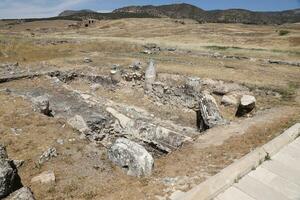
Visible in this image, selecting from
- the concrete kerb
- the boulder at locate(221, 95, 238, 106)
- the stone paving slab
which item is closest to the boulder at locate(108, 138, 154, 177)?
the concrete kerb

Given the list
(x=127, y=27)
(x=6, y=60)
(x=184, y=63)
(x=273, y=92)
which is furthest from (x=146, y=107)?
(x=127, y=27)

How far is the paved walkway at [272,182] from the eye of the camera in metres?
7.73

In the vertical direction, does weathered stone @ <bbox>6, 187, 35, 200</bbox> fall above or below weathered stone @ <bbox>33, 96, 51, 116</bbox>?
above

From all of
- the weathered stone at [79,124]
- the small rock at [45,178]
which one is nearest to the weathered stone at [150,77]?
the weathered stone at [79,124]

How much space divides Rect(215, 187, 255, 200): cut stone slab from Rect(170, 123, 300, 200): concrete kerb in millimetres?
111

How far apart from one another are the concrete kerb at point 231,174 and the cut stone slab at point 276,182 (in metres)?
0.22

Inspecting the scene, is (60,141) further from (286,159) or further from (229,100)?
(229,100)

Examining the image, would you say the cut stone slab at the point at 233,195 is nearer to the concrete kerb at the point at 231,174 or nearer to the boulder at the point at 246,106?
the concrete kerb at the point at 231,174

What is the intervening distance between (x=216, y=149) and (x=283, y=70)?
17.2 m

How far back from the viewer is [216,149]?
425 inches

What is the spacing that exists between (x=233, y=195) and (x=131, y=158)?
287cm

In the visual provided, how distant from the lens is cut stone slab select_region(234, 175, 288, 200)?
25.3 feet

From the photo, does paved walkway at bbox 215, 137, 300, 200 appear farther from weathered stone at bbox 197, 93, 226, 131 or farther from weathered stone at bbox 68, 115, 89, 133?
weathered stone at bbox 68, 115, 89, 133

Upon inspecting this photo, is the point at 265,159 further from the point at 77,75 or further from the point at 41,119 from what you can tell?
the point at 77,75
